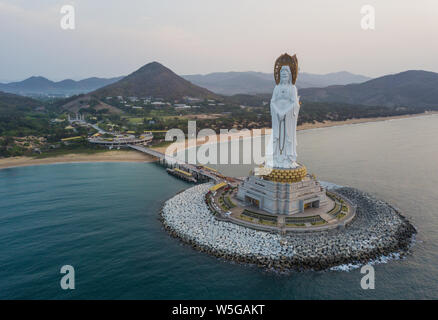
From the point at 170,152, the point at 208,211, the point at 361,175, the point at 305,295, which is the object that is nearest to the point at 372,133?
the point at 361,175

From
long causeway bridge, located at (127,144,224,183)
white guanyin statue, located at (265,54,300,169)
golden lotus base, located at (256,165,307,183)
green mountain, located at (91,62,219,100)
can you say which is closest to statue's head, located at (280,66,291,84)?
white guanyin statue, located at (265,54,300,169)

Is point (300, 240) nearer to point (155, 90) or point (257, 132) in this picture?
point (257, 132)

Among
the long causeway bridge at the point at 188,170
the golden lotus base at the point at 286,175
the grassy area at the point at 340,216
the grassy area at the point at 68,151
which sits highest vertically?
the golden lotus base at the point at 286,175

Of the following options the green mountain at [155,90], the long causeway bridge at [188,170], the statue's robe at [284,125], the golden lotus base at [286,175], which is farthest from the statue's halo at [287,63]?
the green mountain at [155,90]

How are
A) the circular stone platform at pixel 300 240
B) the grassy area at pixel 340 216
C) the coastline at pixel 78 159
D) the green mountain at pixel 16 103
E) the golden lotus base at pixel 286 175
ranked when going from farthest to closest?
the green mountain at pixel 16 103
the coastline at pixel 78 159
the golden lotus base at pixel 286 175
the grassy area at pixel 340 216
the circular stone platform at pixel 300 240

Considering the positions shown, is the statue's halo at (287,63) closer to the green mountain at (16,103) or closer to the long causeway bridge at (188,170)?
the long causeway bridge at (188,170)

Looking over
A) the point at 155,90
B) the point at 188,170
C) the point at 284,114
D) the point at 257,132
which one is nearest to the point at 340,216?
the point at 284,114
